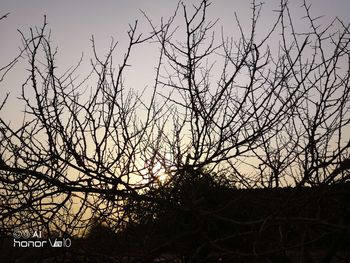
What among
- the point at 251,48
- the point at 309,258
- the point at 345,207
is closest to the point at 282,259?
the point at 309,258

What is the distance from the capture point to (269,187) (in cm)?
295

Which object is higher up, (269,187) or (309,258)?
(269,187)

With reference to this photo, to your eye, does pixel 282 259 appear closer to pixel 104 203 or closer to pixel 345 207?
pixel 345 207

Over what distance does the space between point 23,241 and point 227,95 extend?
6.56ft

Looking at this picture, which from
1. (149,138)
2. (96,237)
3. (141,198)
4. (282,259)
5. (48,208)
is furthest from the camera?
(149,138)

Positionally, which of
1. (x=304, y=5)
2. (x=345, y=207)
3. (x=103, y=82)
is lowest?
(x=345, y=207)

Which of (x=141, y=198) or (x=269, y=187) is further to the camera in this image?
(x=269, y=187)

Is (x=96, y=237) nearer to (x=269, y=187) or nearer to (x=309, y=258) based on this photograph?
(x=269, y=187)

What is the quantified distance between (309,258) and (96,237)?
1.72m

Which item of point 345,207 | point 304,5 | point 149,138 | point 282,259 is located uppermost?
point 304,5

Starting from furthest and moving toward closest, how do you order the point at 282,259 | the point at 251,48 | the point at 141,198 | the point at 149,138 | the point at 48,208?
the point at 149,138, the point at 282,259, the point at 251,48, the point at 48,208, the point at 141,198

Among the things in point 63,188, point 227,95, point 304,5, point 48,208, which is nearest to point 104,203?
point 48,208

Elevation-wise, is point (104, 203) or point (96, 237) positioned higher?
point (104, 203)

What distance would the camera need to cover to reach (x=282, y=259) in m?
2.91
